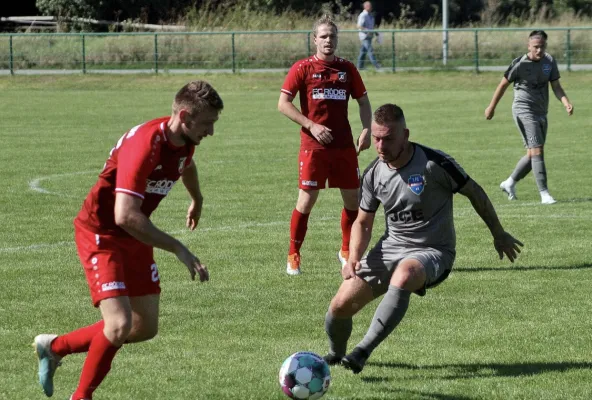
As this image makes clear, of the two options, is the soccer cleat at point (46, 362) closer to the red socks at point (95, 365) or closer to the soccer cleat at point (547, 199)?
the red socks at point (95, 365)

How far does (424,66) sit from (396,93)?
18.9 feet

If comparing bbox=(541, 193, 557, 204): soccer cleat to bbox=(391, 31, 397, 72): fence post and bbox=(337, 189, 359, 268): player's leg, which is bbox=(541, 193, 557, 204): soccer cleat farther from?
bbox=(391, 31, 397, 72): fence post

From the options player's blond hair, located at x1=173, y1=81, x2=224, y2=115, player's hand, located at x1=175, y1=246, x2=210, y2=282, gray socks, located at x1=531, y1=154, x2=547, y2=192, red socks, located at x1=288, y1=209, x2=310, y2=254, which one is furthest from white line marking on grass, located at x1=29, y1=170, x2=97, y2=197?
player's hand, located at x1=175, y1=246, x2=210, y2=282

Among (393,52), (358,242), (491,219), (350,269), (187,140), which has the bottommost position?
(350,269)

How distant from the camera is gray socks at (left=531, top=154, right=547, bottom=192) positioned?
1462 centimetres

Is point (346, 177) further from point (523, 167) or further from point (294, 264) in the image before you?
point (523, 167)

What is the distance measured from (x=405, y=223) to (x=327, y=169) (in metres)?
3.48

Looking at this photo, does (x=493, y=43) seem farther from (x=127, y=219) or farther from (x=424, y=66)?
(x=127, y=219)

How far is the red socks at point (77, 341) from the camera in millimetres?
6266

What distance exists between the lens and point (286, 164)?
19266 mm

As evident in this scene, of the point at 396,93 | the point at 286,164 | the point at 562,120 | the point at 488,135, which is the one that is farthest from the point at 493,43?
the point at 286,164

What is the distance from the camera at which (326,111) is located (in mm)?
10461

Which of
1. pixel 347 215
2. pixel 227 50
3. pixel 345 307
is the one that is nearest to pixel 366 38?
pixel 227 50

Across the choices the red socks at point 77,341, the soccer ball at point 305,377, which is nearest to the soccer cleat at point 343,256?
the soccer ball at point 305,377
